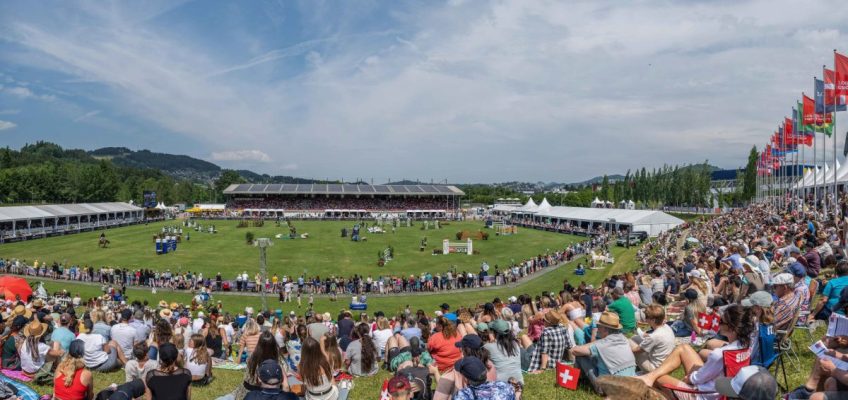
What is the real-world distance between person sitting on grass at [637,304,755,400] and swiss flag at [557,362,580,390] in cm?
172

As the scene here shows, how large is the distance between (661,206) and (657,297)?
9883cm

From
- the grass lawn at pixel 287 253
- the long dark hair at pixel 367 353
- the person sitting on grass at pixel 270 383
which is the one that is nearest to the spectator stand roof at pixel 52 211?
the grass lawn at pixel 287 253

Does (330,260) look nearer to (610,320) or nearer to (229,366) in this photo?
(229,366)

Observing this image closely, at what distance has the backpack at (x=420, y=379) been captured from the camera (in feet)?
20.9

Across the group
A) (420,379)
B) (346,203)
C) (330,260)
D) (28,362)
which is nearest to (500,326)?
(420,379)

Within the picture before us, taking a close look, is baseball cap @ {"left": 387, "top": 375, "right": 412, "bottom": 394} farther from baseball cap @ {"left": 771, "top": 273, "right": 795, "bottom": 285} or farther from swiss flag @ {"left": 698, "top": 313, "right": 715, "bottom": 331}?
swiss flag @ {"left": 698, "top": 313, "right": 715, "bottom": 331}

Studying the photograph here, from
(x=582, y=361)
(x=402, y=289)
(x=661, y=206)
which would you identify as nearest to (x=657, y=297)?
(x=582, y=361)

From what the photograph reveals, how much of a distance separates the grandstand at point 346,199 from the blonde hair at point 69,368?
84.7 m

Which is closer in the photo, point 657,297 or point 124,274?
point 657,297

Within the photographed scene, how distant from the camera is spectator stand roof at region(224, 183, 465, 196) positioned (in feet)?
320

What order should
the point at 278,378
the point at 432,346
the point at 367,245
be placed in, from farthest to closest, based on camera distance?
the point at 367,245 → the point at 432,346 → the point at 278,378

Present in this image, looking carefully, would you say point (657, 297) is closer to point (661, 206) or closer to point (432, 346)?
point (432, 346)

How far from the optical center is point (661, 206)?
9956 cm

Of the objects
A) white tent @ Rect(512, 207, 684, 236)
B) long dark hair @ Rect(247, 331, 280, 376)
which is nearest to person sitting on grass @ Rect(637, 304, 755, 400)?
long dark hair @ Rect(247, 331, 280, 376)
